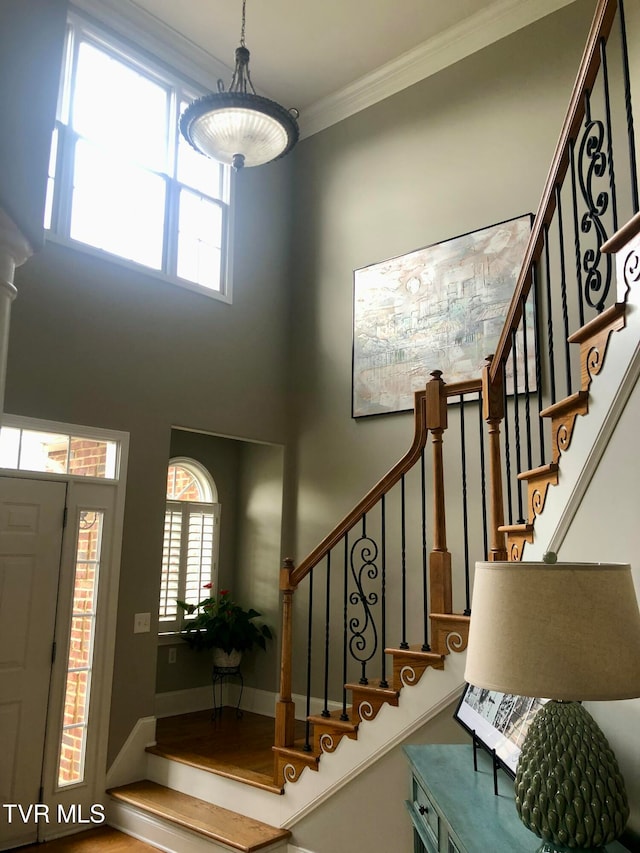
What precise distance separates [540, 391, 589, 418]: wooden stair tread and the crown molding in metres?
4.07

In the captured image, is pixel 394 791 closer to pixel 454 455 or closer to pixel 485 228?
pixel 454 455

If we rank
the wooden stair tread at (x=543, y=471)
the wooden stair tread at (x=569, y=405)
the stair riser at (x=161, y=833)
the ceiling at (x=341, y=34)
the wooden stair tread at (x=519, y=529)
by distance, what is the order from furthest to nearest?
the ceiling at (x=341, y=34) → the stair riser at (x=161, y=833) → the wooden stair tread at (x=519, y=529) → the wooden stair tread at (x=543, y=471) → the wooden stair tread at (x=569, y=405)

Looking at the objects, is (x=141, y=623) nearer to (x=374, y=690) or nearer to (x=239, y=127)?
(x=374, y=690)

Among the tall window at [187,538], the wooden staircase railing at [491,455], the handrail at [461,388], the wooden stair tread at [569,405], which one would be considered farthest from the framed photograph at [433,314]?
the wooden stair tread at [569,405]

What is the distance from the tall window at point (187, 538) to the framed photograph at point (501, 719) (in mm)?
3952

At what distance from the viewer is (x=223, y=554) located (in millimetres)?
6445

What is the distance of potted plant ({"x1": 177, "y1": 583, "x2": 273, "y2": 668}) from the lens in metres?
5.64

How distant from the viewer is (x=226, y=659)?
5.67 meters

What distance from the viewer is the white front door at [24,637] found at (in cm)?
Result: 400

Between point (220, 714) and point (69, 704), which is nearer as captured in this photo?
point (69, 704)

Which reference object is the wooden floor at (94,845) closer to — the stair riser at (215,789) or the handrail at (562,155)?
the stair riser at (215,789)

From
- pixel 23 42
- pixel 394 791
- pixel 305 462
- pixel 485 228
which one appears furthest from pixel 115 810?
pixel 485 228

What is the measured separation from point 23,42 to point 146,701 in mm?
4231

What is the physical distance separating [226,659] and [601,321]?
458 cm
